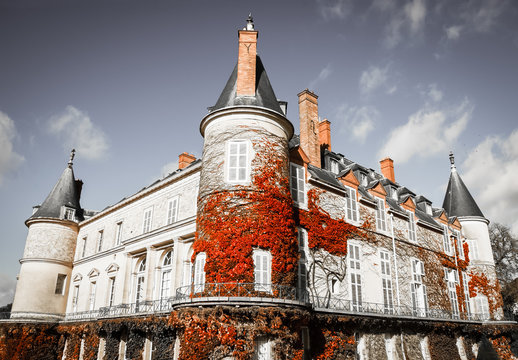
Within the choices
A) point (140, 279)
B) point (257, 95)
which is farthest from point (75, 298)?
point (257, 95)

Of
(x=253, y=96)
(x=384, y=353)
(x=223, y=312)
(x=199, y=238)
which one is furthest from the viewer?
(x=384, y=353)

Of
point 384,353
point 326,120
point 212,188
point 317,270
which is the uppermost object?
point 326,120

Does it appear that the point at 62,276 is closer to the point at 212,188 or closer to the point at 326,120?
the point at 212,188

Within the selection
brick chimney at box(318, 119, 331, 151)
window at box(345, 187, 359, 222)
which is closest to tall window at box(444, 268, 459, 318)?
window at box(345, 187, 359, 222)

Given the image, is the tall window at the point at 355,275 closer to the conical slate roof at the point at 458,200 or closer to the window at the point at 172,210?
the window at the point at 172,210

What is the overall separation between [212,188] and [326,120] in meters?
13.1

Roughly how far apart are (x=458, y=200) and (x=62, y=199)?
104 ft

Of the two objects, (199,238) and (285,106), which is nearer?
(199,238)

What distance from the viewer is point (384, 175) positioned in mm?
32031

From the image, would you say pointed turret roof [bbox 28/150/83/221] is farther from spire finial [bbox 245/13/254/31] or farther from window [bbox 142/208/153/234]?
spire finial [bbox 245/13/254/31]

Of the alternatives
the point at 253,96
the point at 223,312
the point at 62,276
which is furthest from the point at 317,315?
the point at 62,276

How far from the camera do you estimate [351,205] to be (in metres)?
21.9

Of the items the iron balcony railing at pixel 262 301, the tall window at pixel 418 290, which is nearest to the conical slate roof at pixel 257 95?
the iron balcony railing at pixel 262 301

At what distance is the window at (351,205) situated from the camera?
70.9 ft
